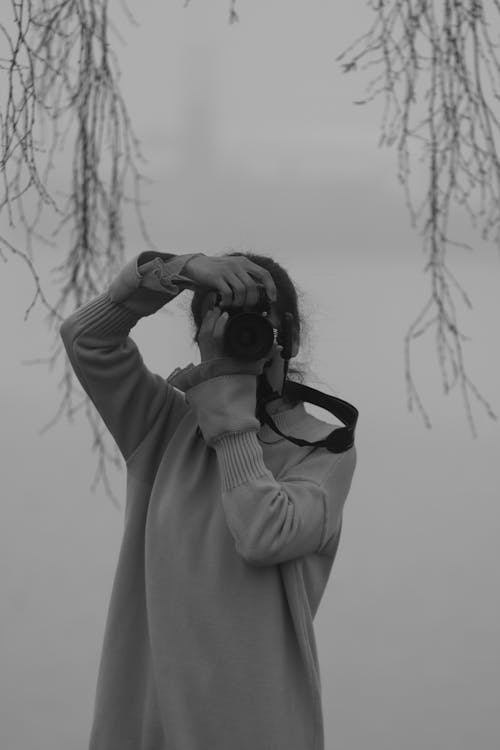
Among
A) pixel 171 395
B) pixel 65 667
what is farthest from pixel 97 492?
pixel 171 395

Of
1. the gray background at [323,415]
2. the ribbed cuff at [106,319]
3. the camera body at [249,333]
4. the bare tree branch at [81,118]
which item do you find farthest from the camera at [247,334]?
the gray background at [323,415]

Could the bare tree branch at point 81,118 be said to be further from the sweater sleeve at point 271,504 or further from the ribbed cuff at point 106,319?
A: the sweater sleeve at point 271,504

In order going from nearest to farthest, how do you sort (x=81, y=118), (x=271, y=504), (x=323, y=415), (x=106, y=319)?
(x=271, y=504) → (x=106, y=319) → (x=81, y=118) → (x=323, y=415)

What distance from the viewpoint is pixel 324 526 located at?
1014mm

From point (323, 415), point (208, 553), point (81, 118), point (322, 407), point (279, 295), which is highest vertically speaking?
point (81, 118)

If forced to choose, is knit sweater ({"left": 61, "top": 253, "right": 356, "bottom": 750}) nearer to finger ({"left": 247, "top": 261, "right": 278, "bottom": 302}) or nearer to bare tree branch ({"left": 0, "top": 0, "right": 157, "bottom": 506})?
finger ({"left": 247, "top": 261, "right": 278, "bottom": 302})

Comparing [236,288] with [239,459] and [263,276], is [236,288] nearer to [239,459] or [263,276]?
[263,276]

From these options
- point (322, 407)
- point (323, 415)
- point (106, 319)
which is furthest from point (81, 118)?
point (323, 415)

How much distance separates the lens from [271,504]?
3.18 ft

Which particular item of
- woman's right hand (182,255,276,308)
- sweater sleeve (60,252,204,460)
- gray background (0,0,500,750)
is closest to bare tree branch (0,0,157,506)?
sweater sleeve (60,252,204,460)

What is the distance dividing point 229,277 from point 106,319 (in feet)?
0.45

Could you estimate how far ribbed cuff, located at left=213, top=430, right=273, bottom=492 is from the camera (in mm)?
988

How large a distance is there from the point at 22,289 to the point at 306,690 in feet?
4.40

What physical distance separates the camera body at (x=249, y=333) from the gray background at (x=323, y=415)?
978 millimetres
